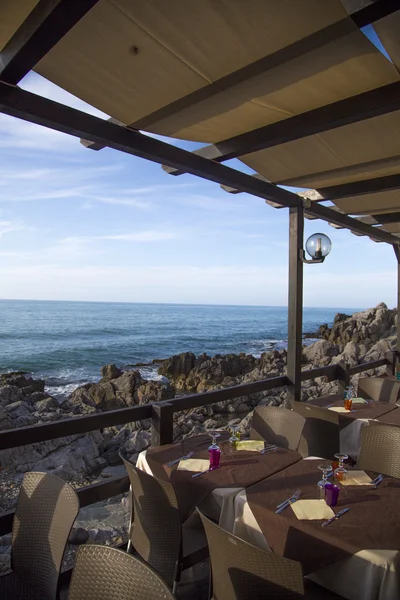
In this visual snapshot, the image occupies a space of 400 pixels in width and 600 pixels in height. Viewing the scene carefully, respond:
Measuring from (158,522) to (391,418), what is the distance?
2297mm

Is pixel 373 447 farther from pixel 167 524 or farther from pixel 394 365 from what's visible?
pixel 394 365

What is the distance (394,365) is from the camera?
6.23 m

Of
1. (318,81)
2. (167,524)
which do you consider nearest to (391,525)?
(167,524)

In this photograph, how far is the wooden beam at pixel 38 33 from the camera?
1.35 meters

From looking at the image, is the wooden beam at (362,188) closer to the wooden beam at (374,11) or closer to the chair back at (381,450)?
the chair back at (381,450)

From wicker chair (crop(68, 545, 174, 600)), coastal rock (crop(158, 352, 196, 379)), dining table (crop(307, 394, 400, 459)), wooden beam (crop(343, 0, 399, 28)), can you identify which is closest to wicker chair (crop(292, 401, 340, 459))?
dining table (crop(307, 394, 400, 459))

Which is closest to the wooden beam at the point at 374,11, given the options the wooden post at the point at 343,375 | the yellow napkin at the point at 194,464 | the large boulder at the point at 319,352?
the yellow napkin at the point at 194,464

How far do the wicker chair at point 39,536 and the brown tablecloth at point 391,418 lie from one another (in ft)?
8.56

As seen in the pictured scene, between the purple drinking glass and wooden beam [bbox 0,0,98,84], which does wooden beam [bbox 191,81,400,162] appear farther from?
the purple drinking glass

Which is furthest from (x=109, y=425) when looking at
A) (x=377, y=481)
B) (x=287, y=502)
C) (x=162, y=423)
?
(x=377, y=481)

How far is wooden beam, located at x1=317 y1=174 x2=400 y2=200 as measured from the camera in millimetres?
3475

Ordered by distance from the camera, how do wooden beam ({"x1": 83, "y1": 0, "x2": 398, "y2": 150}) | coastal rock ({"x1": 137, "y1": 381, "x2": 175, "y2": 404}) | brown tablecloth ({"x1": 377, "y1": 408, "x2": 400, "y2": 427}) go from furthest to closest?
coastal rock ({"x1": 137, "y1": 381, "x2": 175, "y2": 404}) → brown tablecloth ({"x1": 377, "y1": 408, "x2": 400, "y2": 427}) → wooden beam ({"x1": 83, "y1": 0, "x2": 398, "y2": 150})

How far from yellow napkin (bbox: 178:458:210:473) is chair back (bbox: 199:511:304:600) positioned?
2.52 ft

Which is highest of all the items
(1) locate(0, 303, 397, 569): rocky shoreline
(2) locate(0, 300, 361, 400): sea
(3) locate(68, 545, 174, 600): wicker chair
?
(3) locate(68, 545, 174, 600): wicker chair
